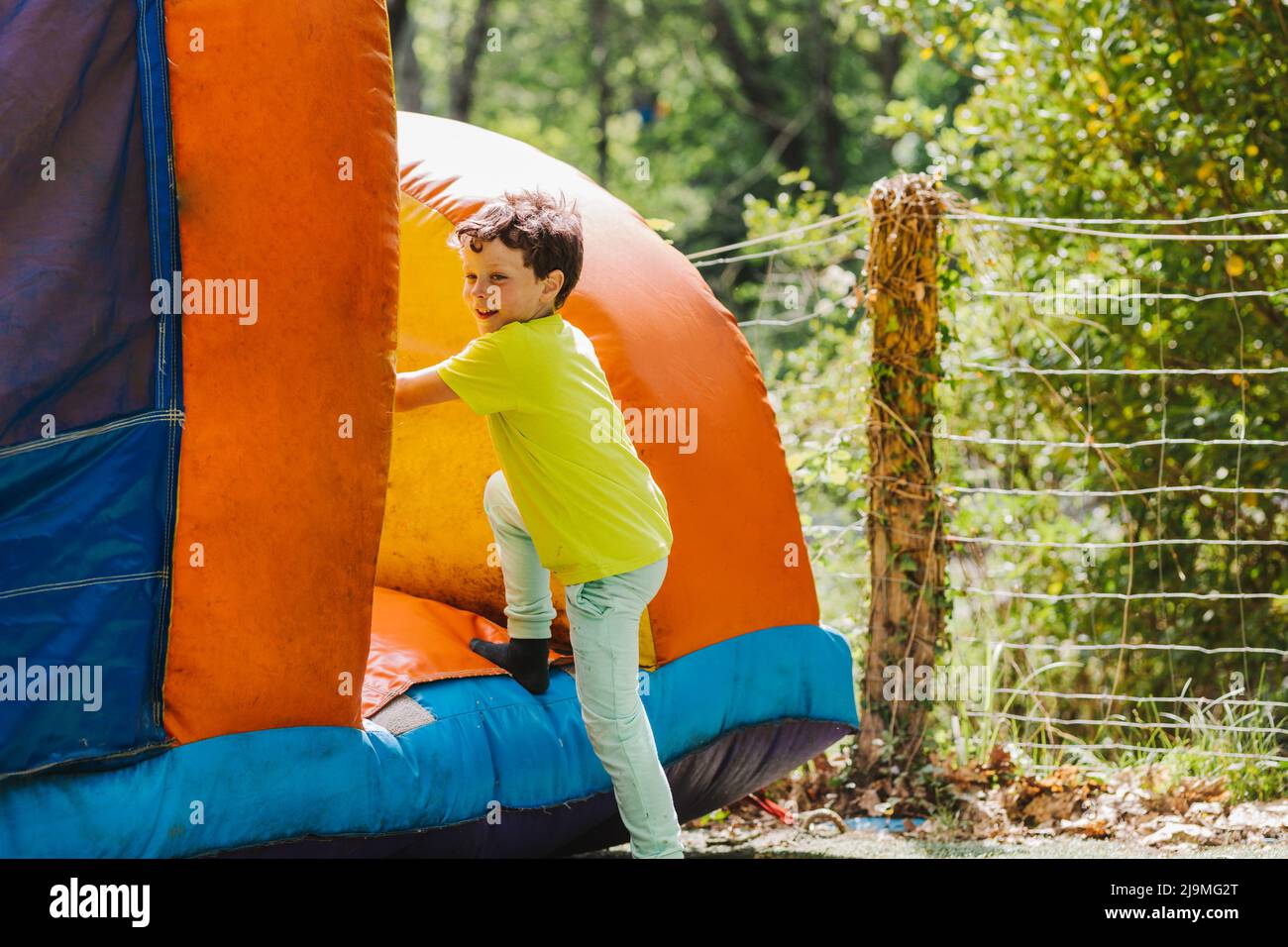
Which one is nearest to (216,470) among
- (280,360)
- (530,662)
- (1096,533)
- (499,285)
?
(280,360)

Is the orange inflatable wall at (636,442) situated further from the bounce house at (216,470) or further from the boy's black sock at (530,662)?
the bounce house at (216,470)

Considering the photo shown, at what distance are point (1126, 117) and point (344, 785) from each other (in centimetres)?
420

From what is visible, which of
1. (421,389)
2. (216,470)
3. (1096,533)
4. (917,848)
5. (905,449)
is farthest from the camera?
(1096,533)

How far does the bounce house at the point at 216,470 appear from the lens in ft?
8.50

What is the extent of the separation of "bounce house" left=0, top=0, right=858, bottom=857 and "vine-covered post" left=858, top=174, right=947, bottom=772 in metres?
1.51

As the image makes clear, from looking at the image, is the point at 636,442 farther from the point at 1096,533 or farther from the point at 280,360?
the point at 1096,533

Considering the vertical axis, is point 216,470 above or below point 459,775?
above

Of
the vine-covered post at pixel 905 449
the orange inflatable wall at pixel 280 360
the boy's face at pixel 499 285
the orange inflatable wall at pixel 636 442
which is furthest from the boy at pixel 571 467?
the vine-covered post at pixel 905 449

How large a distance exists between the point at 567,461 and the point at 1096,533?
3459 mm

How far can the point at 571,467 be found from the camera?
3.10 m

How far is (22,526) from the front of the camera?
102 inches

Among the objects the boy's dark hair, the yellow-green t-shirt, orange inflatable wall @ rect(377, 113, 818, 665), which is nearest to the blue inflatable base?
orange inflatable wall @ rect(377, 113, 818, 665)

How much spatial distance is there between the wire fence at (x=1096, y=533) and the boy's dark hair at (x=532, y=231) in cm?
176

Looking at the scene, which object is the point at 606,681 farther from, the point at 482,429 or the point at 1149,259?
the point at 1149,259
